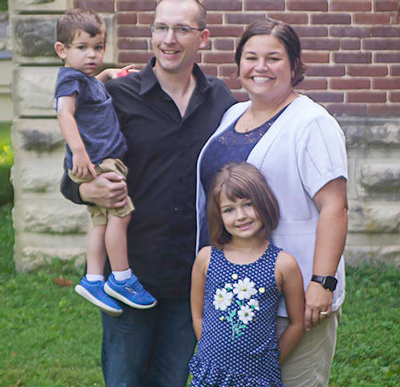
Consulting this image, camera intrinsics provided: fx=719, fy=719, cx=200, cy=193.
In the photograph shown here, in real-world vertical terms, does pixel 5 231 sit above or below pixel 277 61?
below

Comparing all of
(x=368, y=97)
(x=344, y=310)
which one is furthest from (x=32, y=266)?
(x=368, y=97)

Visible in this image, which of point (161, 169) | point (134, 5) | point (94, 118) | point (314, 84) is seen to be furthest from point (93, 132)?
point (314, 84)

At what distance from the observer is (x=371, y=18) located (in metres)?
5.60

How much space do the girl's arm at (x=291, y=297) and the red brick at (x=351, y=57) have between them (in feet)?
11.1

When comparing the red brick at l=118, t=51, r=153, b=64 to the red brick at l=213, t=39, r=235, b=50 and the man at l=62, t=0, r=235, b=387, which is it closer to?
the red brick at l=213, t=39, r=235, b=50

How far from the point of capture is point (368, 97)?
5656mm

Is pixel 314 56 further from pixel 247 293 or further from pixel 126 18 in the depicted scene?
pixel 247 293

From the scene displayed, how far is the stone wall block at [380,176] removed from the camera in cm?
566

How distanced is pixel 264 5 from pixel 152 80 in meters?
2.91

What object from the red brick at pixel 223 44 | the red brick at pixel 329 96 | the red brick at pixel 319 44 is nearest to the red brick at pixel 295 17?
the red brick at pixel 319 44

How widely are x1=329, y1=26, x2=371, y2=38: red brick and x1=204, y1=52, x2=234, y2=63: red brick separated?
31.9 inches

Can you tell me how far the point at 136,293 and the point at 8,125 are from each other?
32.8ft

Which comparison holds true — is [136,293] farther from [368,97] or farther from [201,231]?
[368,97]

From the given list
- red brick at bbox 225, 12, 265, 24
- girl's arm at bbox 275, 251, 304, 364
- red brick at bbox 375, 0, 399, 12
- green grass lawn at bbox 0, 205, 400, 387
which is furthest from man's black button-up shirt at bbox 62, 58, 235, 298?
red brick at bbox 375, 0, 399, 12
